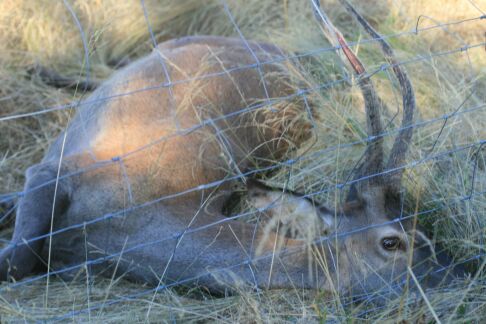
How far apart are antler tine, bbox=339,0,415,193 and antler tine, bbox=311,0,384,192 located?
0.07m

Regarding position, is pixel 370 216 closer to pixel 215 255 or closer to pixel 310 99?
pixel 215 255

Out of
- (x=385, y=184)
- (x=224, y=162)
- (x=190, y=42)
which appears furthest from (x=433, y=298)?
(x=190, y=42)

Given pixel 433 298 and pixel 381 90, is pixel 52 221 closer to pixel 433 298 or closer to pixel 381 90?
pixel 433 298

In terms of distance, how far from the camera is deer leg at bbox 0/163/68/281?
3.65m

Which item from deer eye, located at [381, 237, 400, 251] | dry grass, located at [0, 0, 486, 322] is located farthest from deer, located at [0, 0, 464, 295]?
dry grass, located at [0, 0, 486, 322]

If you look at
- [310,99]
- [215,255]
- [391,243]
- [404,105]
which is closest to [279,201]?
[215,255]

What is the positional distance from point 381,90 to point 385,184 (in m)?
1.62

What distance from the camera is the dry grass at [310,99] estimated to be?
10.8 ft

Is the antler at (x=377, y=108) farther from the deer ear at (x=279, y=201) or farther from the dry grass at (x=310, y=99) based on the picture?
the deer ear at (x=279, y=201)

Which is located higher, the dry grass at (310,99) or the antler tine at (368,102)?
the antler tine at (368,102)

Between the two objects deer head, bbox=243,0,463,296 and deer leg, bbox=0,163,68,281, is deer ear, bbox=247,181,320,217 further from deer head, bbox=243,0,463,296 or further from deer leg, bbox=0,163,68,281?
deer leg, bbox=0,163,68,281

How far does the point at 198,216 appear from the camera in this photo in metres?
3.79

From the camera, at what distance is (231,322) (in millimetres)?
3197

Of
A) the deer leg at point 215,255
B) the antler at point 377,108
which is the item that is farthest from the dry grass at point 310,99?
the antler at point 377,108
